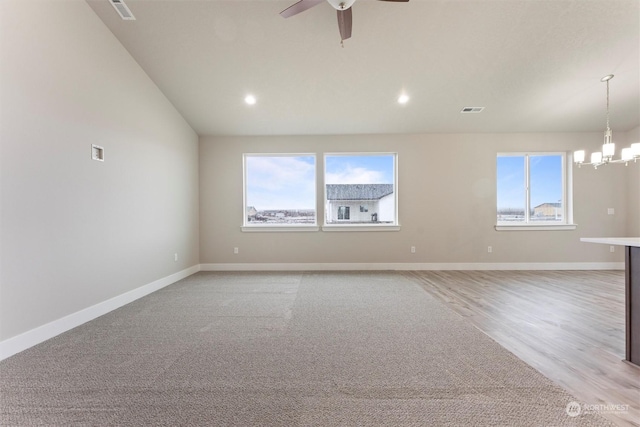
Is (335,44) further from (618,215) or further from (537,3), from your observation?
(618,215)

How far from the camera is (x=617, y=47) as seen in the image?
3.40 meters

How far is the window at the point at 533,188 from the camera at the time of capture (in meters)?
5.41

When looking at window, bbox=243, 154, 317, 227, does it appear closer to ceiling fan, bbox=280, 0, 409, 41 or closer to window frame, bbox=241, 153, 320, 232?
window frame, bbox=241, 153, 320, 232

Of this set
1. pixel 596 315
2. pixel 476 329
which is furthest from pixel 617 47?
pixel 476 329

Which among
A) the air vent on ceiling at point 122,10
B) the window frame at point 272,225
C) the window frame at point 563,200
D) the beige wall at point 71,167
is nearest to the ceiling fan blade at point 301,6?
the air vent on ceiling at point 122,10

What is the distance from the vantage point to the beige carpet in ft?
4.66

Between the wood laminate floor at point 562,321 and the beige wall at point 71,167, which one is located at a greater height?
the beige wall at point 71,167

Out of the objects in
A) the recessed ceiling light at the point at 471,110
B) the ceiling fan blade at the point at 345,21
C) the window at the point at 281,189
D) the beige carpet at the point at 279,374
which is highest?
the ceiling fan blade at the point at 345,21

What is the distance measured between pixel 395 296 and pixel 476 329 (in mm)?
1149

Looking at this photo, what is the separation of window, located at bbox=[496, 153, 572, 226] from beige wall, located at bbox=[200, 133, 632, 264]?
0.61ft

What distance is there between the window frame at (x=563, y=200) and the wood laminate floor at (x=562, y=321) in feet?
2.81

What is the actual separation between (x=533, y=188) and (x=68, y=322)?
24.2ft

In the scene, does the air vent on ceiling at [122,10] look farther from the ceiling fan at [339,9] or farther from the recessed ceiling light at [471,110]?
the recessed ceiling light at [471,110]

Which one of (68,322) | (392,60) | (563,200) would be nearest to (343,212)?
(392,60)
